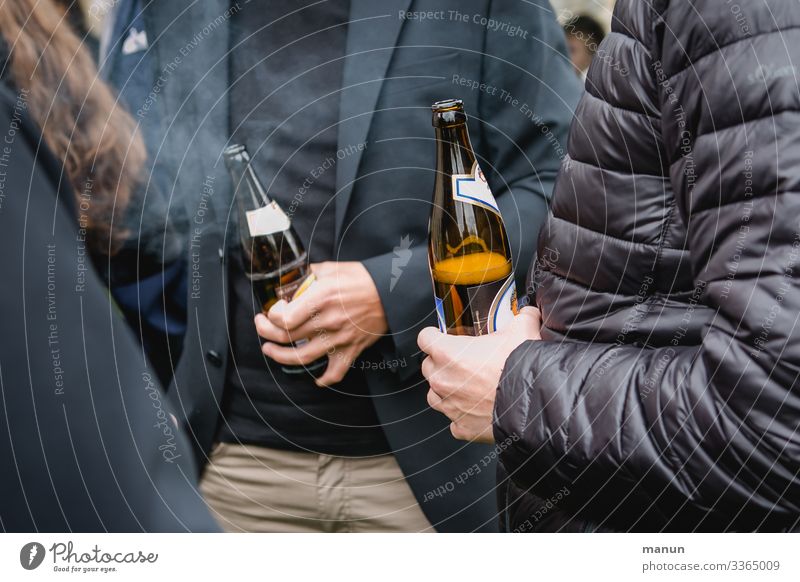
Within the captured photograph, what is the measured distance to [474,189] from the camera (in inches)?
30.2

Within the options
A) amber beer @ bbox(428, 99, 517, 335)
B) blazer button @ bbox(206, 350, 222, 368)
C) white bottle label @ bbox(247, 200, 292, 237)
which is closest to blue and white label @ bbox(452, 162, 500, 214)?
amber beer @ bbox(428, 99, 517, 335)

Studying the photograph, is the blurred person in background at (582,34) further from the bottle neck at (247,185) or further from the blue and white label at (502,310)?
the bottle neck at (247,185)

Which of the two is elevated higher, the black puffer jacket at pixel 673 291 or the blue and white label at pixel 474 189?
the blue and white label at pixel 474 189

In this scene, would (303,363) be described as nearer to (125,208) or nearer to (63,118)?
(125,208)

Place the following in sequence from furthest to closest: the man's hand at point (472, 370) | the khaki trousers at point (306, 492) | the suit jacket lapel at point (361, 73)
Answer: the khaki trousers at point (306, 492) → the suit jacket lapel at point (361, 73) → the man's hand at point (472, 370)

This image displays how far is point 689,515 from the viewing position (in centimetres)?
59

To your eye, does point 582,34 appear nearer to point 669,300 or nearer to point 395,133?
point 395,133

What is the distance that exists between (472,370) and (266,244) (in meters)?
0.33

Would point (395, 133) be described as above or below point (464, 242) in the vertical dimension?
above

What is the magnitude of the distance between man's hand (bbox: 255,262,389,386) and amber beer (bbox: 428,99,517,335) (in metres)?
0.09

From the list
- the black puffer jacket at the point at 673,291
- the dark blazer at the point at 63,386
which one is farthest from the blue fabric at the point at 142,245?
the black puffer jacket at the point at 673,291

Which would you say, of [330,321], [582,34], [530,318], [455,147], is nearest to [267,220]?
[330,321]

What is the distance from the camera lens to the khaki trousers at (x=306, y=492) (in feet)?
2.97
